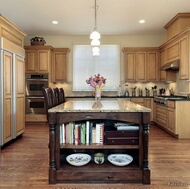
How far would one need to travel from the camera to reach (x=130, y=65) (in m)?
6.73

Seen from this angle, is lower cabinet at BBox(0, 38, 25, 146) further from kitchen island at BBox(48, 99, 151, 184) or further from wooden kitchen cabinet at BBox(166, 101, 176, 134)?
wooden kitchen cabinet at BBox(166, 101, 176, 134)

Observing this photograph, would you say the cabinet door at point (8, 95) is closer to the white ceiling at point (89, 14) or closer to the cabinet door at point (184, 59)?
the white ceiling at point (89, 14)

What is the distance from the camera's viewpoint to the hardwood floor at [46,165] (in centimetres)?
237

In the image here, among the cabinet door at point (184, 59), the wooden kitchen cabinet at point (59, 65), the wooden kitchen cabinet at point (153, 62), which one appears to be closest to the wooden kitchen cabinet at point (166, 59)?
the wooden kitchen cabinet at point (153, 62)

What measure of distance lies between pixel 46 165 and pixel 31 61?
4266 mm

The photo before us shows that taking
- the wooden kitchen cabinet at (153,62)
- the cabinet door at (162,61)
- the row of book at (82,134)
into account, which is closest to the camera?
the row of book at (82,134)

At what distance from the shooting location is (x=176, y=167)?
2898 mm

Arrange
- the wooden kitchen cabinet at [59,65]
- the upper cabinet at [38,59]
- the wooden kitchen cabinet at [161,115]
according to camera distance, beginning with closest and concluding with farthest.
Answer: the wooden kitchen cabinet at [161,115] < the upper cabinet at [38,59] < the wooden kitchen cabinet at [59,65]

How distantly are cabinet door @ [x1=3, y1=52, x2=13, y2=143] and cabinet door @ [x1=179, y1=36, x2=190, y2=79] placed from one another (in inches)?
149

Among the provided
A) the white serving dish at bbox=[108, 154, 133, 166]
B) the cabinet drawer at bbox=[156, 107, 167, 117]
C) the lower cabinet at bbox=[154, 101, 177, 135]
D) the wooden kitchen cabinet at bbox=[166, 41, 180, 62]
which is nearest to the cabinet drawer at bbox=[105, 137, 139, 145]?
the white serving dish at bbox=[108, 154, 133, 166]

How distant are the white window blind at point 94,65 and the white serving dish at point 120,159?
14.7 ft

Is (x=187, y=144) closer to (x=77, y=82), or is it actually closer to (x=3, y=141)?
(x=3, y=141)

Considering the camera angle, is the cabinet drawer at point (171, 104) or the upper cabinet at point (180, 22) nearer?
the cabinet drawer at point (171, 104)

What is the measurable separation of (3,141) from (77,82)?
3.68 meters
